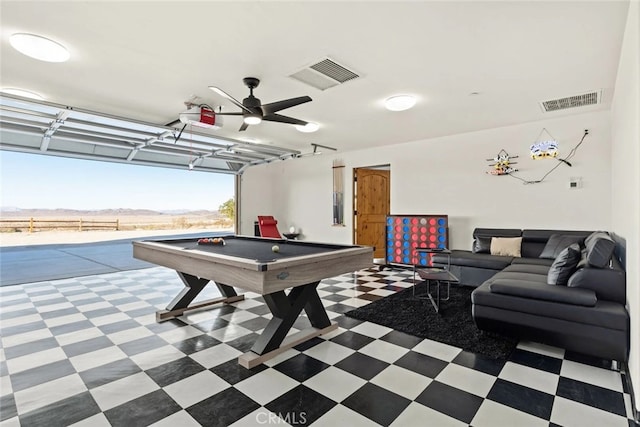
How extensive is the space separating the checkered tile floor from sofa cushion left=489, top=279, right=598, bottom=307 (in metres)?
0.48

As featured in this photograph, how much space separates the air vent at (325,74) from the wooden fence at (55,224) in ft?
41.3

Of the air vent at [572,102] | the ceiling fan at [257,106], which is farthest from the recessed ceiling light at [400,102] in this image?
the air vent at [572,102]

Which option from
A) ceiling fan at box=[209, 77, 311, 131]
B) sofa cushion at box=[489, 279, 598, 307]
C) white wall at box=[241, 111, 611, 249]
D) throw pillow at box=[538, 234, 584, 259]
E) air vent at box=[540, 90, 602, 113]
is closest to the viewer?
sofa cushion at box=[489, 279, 598, 307]

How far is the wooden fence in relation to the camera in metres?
10.7

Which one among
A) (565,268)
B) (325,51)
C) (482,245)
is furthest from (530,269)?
(325,51)

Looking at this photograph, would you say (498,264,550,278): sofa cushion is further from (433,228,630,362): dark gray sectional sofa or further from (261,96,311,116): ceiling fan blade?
(261,96,311,116): ceiling fan blade

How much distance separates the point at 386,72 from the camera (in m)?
3.27

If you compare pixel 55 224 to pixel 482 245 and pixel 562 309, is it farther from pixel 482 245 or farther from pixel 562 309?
pixel 562 309

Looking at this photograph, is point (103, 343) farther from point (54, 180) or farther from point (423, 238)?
point (54, 180)

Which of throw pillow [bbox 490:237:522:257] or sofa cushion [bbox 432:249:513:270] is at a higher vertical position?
throw pillow [bbox 490:237:522:257]

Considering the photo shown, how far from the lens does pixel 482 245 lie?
513cm

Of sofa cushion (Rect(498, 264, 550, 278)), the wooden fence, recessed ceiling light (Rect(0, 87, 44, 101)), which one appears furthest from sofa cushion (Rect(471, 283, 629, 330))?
the wooden fence

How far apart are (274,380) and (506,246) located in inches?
169

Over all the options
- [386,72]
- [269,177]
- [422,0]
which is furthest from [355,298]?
[269,177]
